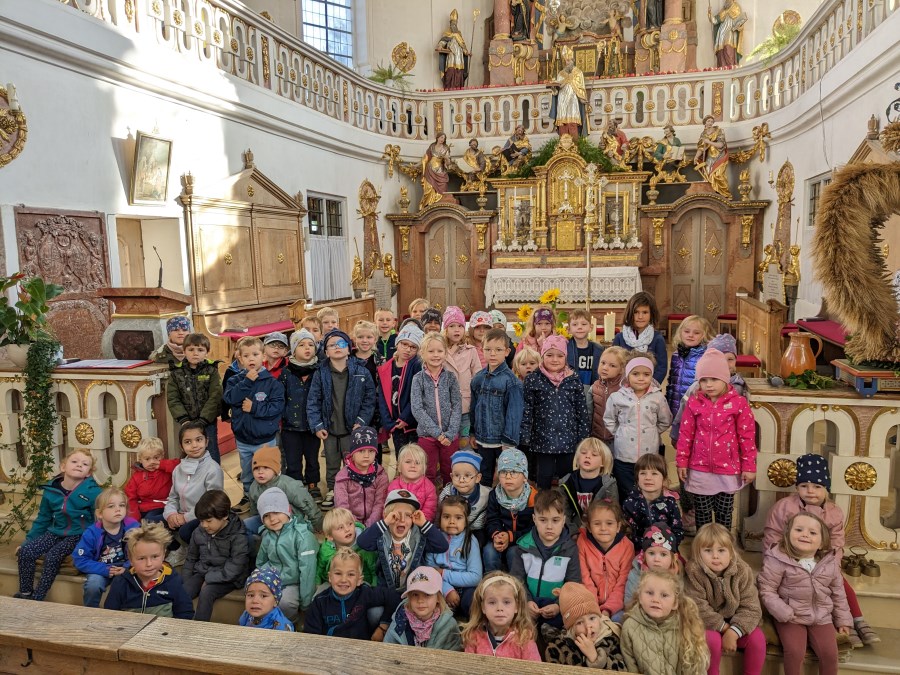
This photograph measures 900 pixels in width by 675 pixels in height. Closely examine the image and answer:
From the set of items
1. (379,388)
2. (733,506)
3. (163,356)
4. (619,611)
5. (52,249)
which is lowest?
(619,611)

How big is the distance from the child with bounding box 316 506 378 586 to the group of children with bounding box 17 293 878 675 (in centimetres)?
1

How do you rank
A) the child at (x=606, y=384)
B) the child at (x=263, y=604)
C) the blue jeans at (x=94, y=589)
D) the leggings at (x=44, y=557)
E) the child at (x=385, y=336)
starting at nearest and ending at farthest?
the child at (x=263, y=604) → the blue jeans at (x=94, y=589) → the leggings at (x=44, y=557) → the child at (x=606, y=384) → the child at (x=385, y=336)

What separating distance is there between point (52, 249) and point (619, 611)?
6.14 metres

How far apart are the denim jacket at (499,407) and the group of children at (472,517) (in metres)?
0.01

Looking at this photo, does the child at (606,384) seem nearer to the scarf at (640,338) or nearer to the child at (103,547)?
the scarf at (640,338)

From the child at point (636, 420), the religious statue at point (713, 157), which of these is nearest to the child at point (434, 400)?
the child at point (636, 420)

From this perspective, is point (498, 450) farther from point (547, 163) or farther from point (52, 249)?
point (547, 163)

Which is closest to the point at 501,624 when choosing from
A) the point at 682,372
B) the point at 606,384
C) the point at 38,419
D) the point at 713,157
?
the point at 606,384

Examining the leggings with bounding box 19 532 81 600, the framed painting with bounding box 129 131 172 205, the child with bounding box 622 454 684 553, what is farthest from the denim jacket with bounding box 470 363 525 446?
the framed painting with bounding box 129 131 172 205

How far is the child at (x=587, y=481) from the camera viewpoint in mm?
3871

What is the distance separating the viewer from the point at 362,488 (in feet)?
13.4

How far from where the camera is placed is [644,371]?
4176mm

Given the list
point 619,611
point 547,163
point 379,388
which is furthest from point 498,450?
point 547,163

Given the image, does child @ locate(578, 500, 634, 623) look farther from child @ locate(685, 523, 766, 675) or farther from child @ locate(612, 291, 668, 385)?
child @ locate(612, 291, 668, 385)
